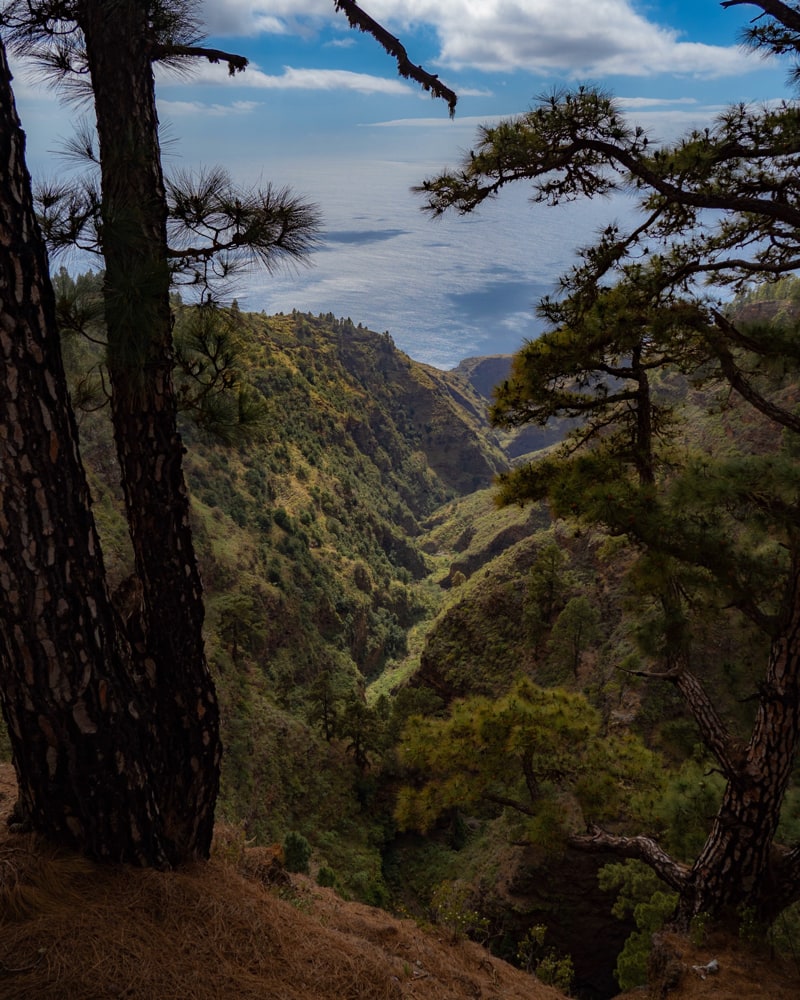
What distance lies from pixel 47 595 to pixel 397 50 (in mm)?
3788

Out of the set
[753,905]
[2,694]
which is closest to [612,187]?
[2,694]

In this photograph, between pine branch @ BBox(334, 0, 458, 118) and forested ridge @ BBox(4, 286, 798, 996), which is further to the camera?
forested ridge @ BBox(4, 286, 798, 996)

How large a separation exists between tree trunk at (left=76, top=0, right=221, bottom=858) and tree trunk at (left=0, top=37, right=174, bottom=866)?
0.42 metres

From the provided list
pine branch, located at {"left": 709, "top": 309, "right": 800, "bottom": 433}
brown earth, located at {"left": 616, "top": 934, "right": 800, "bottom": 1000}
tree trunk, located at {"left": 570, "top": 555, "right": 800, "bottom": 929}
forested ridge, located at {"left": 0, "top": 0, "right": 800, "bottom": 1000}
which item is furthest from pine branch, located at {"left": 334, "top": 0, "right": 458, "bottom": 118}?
brown earth, located at {"left": 616, "top": 934, "right": 800, "bottom": 1000}

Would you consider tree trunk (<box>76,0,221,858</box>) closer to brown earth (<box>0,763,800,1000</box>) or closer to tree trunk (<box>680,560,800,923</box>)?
brown earth (<box>0,763,800,1000</box>)

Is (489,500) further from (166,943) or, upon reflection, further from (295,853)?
(295,853)

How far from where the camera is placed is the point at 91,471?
3231 centimetres

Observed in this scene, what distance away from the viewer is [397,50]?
374 cm

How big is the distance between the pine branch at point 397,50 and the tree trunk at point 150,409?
1.20m

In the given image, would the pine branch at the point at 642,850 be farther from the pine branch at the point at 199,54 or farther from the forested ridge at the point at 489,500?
the pine branch at the point at 199,54

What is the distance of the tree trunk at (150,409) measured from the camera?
2.96 metres

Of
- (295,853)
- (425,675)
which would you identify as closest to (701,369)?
(295,853)

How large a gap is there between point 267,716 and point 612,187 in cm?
2704

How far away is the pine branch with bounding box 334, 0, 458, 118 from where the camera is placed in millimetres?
3547
